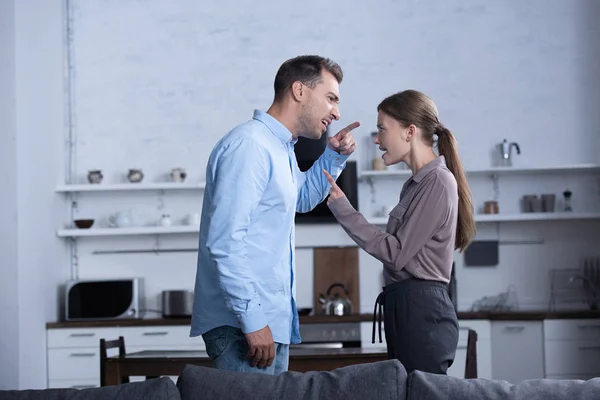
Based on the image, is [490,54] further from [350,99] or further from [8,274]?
[8,274]

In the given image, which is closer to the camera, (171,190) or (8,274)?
(8,274)

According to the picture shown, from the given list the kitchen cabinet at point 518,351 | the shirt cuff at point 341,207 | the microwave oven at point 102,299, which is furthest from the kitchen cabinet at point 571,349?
the shirt cuff at point 341,207

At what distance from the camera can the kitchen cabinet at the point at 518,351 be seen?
5445 mm

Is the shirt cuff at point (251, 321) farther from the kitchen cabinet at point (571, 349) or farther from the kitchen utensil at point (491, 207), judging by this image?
the kitchen utensil at point (491, 207)

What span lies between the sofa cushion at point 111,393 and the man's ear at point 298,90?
35.0 inches

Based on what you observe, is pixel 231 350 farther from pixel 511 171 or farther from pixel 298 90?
pixel 511 171

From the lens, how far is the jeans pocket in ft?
7.43

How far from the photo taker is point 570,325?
17.7ft

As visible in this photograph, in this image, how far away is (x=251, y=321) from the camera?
7.01 ft

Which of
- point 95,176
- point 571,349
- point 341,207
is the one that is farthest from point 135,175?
point 341,207

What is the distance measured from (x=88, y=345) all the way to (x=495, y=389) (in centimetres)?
409

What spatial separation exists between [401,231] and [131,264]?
165 inches

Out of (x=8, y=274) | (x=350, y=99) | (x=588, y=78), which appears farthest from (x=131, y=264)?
(x=588, y=78)

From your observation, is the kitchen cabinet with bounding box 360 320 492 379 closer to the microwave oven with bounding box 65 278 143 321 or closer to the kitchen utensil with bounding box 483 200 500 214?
the kitchen utensil with bounding box 483 200 500 214
